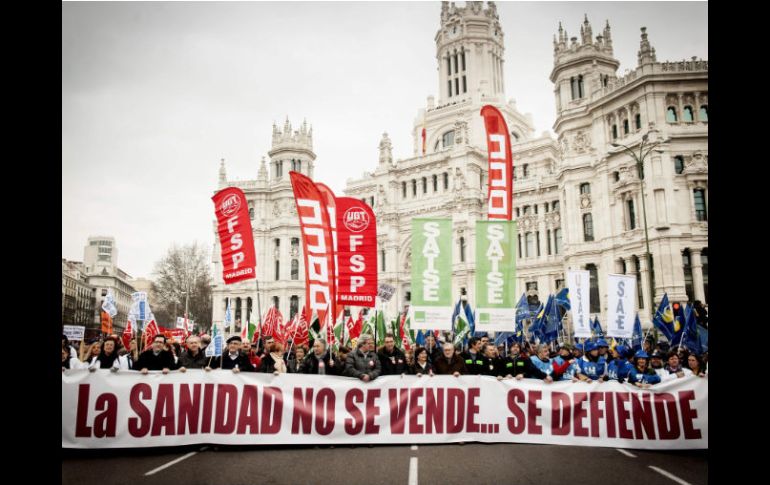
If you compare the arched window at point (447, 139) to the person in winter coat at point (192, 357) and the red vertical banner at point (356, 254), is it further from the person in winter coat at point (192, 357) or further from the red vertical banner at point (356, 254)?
the person in winter coat at point (192, 357)

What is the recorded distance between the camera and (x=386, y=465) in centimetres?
729

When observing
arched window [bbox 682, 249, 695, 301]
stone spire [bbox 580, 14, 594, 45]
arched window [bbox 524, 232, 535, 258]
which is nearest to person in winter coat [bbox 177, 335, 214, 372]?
arched window [bbox 682, 249, 695, 301]

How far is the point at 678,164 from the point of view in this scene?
111 feet

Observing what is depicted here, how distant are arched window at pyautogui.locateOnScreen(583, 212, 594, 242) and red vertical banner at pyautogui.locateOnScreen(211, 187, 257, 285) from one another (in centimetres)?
3409

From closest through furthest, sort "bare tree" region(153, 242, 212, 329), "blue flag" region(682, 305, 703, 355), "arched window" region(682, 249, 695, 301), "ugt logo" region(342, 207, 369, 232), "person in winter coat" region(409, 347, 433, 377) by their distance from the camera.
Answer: "person in winter coat" region(409, 347, 433, 377)
"ugt logo" region(342, 207, 369, 232)
"blue flag" region(682, 305, 703, 355)
"arched window" region(682, 249, 695, 301)
"bare tree" region(153, 242, 212, 329)

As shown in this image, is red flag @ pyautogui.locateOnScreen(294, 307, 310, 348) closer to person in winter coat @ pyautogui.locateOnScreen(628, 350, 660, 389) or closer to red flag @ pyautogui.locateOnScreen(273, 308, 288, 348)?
red flag @ pyautogui.locateOnScreen(273, 308, 288, 348)

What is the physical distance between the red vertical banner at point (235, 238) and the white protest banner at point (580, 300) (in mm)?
11805

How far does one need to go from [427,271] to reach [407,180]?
1834 inches

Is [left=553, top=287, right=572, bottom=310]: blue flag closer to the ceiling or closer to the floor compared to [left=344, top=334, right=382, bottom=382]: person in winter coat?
closer to the ceiling

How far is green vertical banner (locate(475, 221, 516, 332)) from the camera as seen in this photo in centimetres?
1112

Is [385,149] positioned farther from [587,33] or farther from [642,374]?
[642,374]

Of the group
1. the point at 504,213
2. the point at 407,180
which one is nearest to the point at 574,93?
the point at 407,180

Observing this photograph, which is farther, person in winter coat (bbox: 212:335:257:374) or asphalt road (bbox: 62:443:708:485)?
person in winter coat (bbox: 212:335:257:374)
